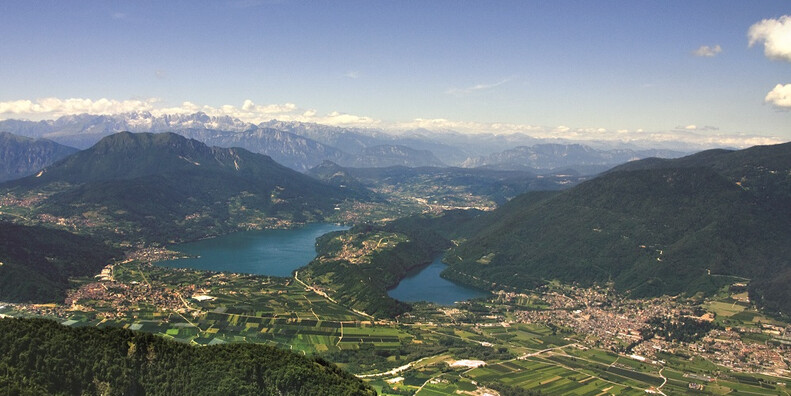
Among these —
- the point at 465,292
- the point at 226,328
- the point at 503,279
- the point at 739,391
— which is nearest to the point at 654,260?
the point at 503,279

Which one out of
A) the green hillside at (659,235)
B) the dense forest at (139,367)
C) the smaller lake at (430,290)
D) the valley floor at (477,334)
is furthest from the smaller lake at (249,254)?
the dense forest at (139,367)

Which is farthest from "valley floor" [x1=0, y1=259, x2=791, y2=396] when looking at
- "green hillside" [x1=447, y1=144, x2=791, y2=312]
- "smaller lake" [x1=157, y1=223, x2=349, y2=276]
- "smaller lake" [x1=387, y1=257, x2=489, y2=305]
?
"smaller lake" [x1=157, y1=223, x2=349, y2=276]

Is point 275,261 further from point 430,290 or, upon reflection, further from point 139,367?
point 139,367

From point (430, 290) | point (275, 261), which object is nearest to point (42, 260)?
point (275, 261)

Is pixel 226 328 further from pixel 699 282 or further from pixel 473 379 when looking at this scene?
pixel 699 282

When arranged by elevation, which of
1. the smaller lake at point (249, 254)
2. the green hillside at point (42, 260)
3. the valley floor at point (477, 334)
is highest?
the green hillside at point (42, 260)

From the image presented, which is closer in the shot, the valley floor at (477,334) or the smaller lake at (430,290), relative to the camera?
the valley floor at (477,334)

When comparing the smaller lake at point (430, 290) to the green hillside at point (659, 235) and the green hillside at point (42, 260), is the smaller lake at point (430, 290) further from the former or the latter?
the green hillside at point (42, 260)
